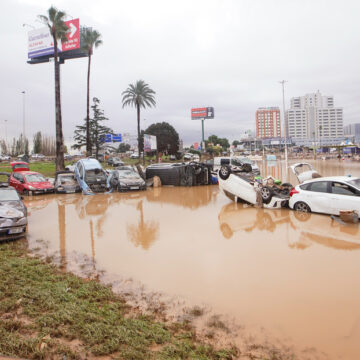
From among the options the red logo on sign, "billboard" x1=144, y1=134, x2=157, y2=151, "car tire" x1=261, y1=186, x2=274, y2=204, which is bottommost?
"car tire" x1=261, y1=186, x2=274, y2=204

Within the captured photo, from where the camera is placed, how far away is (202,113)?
3297 inches

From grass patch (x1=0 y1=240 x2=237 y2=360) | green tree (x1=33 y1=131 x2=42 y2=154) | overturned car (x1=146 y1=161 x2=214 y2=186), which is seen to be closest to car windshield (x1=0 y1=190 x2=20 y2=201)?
grass patch (x1=0 y1=240 x2=237 y2=360)

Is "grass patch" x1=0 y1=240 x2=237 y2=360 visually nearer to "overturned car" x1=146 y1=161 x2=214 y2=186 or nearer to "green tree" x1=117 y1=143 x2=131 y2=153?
"overturned car" x1=146 y1=161 x2=214 y2=186

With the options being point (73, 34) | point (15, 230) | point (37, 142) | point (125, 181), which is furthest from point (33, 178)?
point (37, 142)

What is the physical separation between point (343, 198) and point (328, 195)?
0.49 metres

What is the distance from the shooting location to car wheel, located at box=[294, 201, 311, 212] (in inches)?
423

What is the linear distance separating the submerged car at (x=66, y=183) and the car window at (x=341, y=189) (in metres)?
14.9

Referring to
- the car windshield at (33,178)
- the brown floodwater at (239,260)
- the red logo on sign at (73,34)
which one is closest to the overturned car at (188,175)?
the car windshield at (33,178)

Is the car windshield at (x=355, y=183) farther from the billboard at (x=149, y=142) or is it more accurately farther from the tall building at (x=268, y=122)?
the tall building at (x=268, y=122)

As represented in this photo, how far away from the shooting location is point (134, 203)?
15.0 metres

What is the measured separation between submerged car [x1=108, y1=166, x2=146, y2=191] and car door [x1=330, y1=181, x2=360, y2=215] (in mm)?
12382

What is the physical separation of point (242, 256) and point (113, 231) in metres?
4.39

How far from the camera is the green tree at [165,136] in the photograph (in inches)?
2557

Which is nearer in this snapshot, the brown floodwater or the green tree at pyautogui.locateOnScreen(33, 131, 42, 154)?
the brown floodwater
